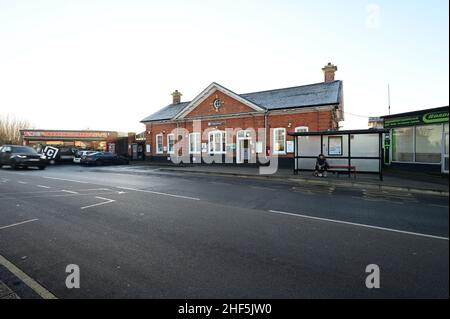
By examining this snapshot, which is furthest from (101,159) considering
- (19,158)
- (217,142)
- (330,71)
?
(330,71)

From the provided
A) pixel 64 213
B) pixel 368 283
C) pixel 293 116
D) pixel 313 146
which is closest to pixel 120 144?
pixel 293 116

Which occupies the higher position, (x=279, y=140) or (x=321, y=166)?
(x=279, y=140)

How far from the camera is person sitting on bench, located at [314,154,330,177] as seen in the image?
15008 mm

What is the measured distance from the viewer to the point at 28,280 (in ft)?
11.0

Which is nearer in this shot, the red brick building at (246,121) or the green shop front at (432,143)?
the green shop front at (432,143)

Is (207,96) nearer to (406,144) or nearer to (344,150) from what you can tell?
(344,150)

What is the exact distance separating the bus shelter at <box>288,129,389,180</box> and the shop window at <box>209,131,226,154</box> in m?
8.72

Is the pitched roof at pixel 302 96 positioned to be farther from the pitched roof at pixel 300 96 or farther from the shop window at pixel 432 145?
the shop window at pixel 432 145

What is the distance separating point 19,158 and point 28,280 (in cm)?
2099

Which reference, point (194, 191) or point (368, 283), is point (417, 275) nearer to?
point (368, 283)

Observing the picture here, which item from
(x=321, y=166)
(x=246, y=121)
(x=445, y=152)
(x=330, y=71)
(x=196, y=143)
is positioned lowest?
(x=321, y=166)

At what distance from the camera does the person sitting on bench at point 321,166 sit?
49.2 ft

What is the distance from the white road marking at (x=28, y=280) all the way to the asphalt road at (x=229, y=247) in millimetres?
68
